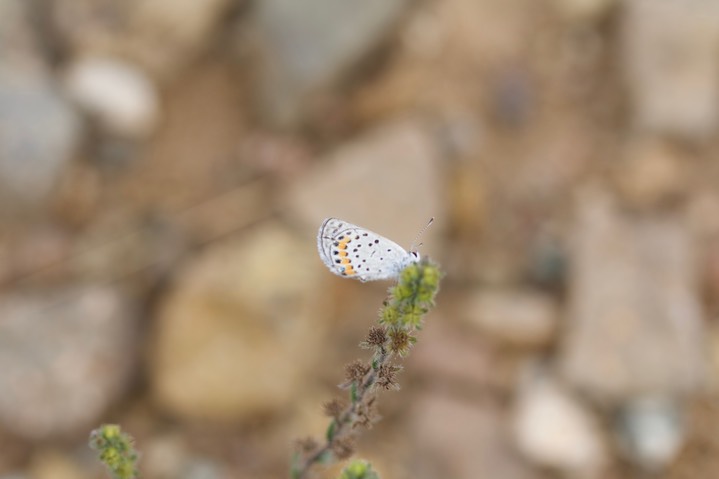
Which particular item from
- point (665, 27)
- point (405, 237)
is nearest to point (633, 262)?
point (405, 237)

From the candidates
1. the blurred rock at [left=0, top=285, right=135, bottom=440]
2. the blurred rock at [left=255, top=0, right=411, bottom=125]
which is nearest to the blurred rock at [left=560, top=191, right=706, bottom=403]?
the blurred rock at [left=255, top=0, right=411, bottom=125]

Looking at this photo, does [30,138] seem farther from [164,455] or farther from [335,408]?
[335,408]

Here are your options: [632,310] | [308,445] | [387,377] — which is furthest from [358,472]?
[632,310]

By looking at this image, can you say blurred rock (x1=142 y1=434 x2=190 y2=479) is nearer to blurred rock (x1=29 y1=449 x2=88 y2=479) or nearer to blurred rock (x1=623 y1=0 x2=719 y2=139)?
blurred rock (x1=29 y1=449 x2=88 y2=479)

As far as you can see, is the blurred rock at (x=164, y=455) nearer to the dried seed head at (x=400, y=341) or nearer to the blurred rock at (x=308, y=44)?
the blurred rock at (x=308, y=44)

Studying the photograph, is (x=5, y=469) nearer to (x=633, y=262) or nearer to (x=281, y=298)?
(x=281, y=298)

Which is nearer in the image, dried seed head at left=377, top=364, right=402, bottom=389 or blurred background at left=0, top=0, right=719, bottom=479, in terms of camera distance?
dried seed head at left=377, top=364, right=402, bottom=389
